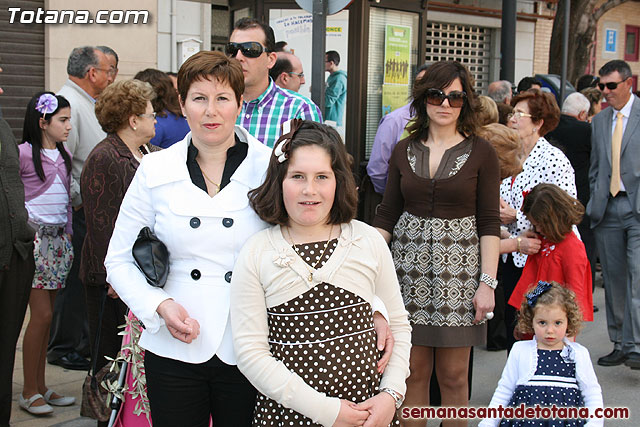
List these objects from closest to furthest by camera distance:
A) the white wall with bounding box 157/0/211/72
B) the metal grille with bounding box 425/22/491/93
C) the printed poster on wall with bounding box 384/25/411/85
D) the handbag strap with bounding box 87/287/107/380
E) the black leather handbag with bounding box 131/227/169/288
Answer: the black leather handbag with bounding box 131/227/169/288
the handbag strap with bounding box 87/287/107/380
the printed poster on wall with bounding box 384/25/411/85
the white wall with bounding box 157/0/211/72
the metal grille with bounding box 425/22/491/93

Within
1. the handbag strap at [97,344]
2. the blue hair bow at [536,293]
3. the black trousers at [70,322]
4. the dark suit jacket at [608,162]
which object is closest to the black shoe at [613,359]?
the dark suit jacket at [608,162]

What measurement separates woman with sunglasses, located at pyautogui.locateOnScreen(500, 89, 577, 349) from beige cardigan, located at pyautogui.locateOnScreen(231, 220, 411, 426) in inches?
89.0

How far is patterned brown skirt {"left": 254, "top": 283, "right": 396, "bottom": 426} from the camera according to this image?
2615mm

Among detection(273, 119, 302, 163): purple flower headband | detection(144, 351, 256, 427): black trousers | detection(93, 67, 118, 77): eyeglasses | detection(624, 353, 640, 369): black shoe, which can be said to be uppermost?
detection(93, 67, 118, 77): eyeglasses

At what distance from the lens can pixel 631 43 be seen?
24.5 metres

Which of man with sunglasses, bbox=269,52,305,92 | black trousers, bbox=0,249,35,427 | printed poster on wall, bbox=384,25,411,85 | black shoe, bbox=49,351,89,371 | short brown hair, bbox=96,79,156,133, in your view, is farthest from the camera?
printed poster on wall, bbox=384,25,411,85

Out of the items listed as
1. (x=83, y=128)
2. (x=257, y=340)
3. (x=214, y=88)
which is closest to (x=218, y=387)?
(x=257, y=340)

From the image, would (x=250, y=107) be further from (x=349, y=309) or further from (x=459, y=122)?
(x=349, y=309)

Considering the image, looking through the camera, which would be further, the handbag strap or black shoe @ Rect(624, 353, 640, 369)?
black shoe @ Rect(624, 353, 640, 369)

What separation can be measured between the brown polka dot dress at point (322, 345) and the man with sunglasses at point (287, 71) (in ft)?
15.5

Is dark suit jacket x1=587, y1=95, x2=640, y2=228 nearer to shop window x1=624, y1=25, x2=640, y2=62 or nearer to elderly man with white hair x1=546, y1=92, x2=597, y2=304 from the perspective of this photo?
elderly man with white hair x1=546, y1=92, x2=597, y2=304

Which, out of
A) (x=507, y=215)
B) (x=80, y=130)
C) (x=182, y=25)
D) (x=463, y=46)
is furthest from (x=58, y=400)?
(x=463, y=46)

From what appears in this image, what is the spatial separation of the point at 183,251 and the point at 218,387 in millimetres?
506

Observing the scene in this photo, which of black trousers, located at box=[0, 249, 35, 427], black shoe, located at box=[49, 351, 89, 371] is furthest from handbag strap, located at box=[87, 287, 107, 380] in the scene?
black shoe, located at box=[49, 351, 89, 371]
